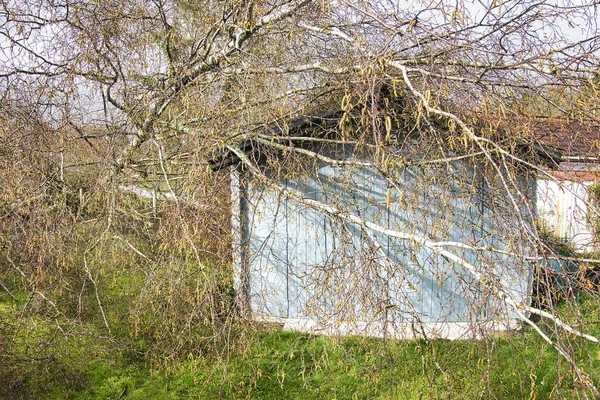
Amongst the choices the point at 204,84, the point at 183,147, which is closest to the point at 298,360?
the point at 183,147

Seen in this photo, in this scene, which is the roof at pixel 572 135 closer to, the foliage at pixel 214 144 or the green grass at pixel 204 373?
the foliage at pixel 214 144

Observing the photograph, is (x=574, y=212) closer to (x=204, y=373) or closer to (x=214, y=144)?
(x=214, y=144)

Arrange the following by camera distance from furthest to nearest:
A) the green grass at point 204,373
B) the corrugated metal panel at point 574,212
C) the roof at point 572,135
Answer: the green grass at point 204,373 < the roof at point 572,135 < the corrugated metal panel at point 574,212

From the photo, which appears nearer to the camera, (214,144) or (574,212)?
(574,212)

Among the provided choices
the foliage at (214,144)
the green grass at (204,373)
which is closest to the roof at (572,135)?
the foliage at (214,144)

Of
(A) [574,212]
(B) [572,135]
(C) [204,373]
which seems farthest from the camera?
(C) [204,373]

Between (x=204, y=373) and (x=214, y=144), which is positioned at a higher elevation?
(x=214, y=144)

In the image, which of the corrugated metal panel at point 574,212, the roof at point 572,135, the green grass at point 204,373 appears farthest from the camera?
the green grass at point 204,373

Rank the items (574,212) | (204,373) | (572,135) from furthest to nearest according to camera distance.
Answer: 1. (204,373)
2. (572,135)
3. (574,212)

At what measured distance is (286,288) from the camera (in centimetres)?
625

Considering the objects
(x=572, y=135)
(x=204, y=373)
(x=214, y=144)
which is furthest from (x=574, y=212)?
(x=204, y=373)

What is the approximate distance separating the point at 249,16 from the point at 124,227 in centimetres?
366

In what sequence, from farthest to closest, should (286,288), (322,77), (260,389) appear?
(286,288), (322,77), (260,389)

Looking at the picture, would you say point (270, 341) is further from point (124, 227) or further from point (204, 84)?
point (204, 84)
